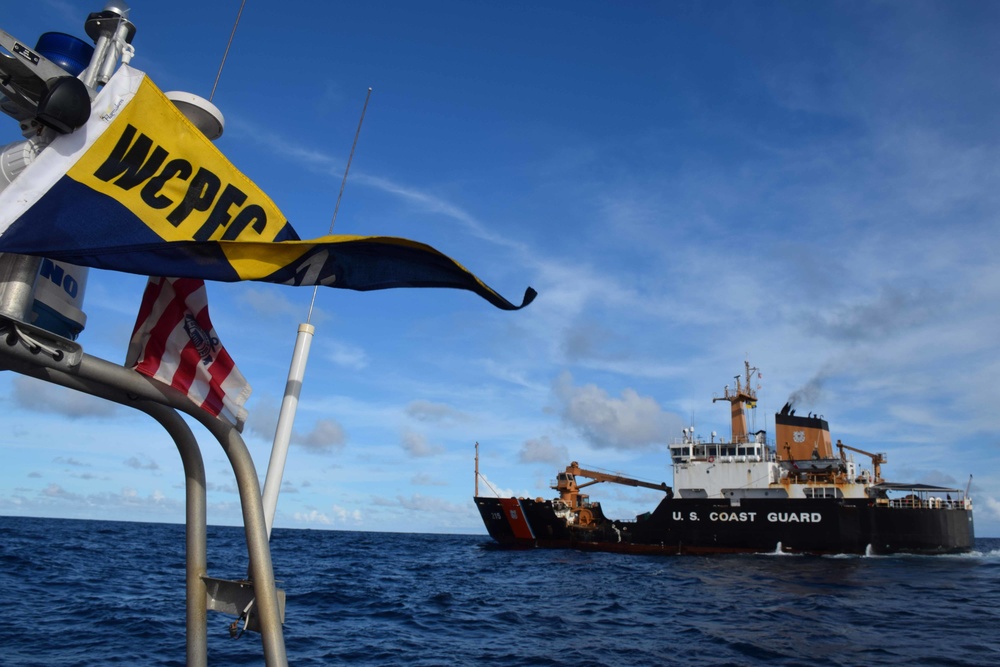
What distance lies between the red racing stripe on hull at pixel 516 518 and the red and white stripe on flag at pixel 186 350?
3929cm

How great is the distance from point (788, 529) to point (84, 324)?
122ft

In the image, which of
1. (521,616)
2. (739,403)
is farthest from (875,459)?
(521,616)

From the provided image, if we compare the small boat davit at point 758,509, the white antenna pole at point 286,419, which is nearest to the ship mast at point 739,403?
the small boat davit at point 758,509

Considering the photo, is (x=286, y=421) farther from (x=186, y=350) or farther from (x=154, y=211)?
(x=154, y=211)

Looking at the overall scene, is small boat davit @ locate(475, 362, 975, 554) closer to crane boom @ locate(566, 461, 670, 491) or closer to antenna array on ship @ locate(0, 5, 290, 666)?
crane boom @ locate(566, 461, 670, 491)

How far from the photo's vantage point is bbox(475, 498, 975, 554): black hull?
33.7m

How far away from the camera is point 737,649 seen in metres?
12.0

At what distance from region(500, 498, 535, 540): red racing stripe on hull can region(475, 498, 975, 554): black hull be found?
405 cm

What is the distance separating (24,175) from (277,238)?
3.18ft

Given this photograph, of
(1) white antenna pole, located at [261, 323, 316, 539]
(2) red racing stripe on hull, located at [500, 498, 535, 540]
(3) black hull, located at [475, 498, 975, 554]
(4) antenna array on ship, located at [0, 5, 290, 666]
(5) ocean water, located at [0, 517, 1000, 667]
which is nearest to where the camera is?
(4) antenna array on ship, located at [0, 5, 290, 666]

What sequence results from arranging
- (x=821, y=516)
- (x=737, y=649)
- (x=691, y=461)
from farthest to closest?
(x=691, y=461), (x=821, y=516), (x=737, y=649)

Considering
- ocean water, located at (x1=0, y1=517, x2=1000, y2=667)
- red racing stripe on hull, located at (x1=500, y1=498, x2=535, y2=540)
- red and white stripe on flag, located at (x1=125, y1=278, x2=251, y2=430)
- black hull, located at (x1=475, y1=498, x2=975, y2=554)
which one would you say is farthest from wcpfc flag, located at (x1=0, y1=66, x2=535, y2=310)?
red racing stripe on hull, located at (x1=500, y1=498, x2=535, y2=540)

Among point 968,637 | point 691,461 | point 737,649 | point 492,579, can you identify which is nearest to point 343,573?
point 492,579

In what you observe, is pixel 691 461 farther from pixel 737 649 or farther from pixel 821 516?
pixel 737 649
